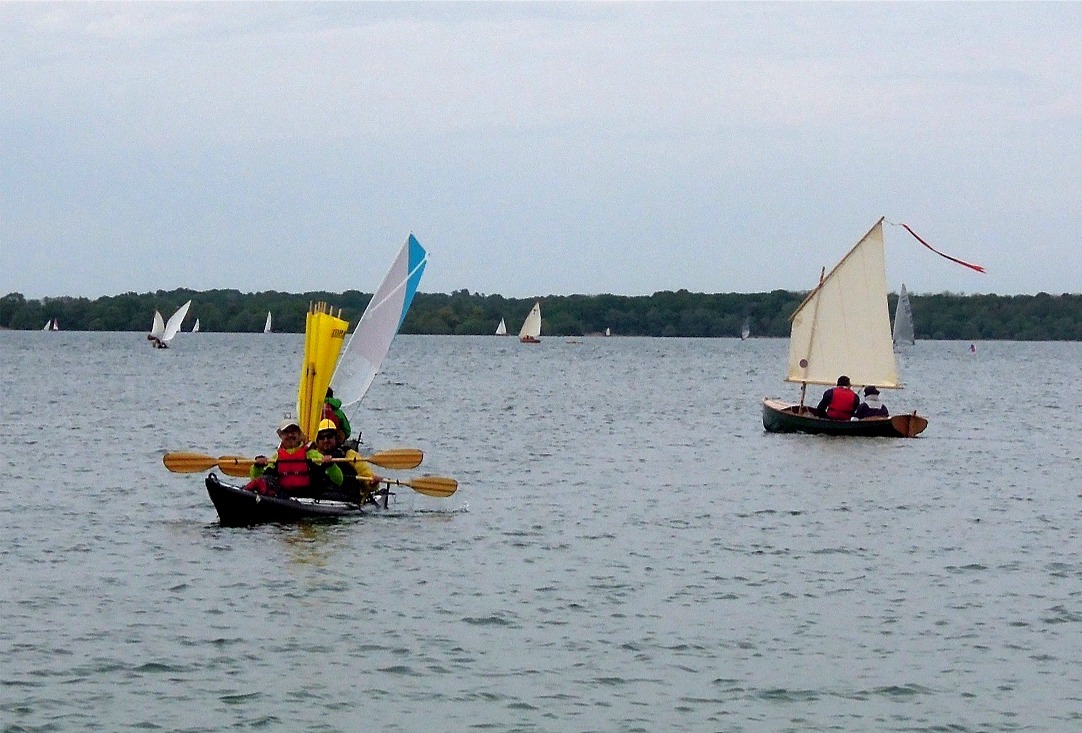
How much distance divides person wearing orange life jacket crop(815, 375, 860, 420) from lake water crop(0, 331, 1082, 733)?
92cm

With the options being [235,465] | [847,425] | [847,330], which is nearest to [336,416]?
[235,465]

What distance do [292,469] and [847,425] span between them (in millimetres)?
22819

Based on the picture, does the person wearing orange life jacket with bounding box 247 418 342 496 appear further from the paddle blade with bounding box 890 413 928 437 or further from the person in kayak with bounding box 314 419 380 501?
the paddle blade with bounding box 890 413 928 437

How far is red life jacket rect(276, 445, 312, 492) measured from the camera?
26.9 metres

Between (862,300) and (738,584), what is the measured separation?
28.1m

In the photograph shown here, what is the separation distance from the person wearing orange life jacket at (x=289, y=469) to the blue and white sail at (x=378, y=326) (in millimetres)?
6202

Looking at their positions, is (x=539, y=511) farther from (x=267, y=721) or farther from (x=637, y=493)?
(x=267, y=721)

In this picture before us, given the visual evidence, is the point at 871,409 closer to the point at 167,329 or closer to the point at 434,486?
the point at 434,486

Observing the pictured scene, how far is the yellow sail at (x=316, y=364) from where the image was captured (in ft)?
99.5

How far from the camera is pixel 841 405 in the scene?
152 feet

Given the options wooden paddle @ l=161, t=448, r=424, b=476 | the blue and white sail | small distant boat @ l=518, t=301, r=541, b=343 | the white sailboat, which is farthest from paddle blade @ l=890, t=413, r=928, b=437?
small distant boat @ l=518, t=301, r=541, b=343

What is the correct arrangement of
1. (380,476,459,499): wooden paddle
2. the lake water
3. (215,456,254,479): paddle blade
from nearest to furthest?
the lake water, (215,456,254,479): paddle blade, (380,476,459,499): wooden paddle

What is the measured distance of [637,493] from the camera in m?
34.8

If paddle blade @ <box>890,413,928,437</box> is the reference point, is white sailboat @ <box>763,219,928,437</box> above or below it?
above
